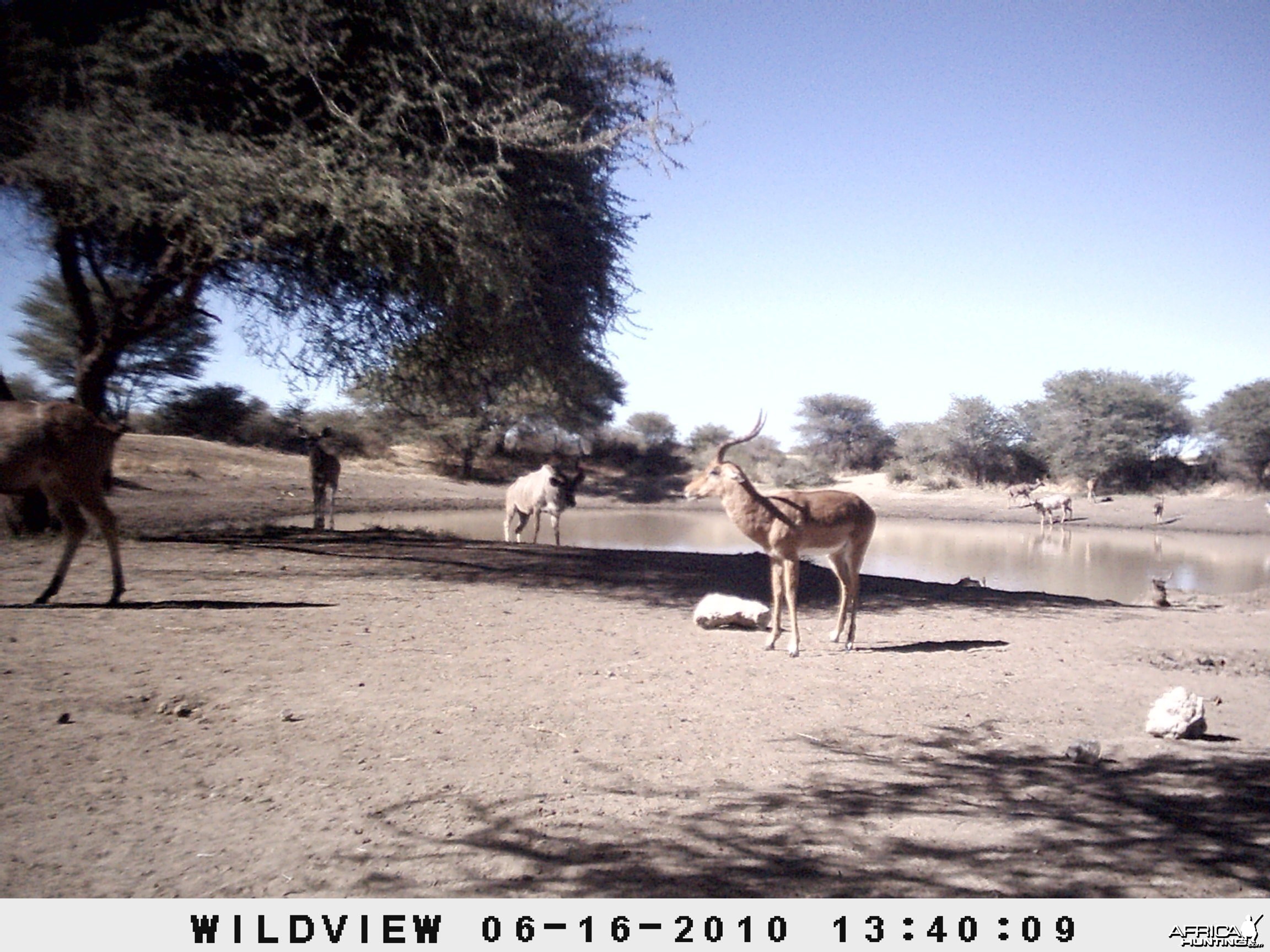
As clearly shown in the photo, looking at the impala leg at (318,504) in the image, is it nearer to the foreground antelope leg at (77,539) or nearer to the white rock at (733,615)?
the foreground antelope leg at (77,539)

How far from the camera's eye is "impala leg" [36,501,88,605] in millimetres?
6930

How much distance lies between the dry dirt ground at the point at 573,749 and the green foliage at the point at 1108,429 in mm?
30074

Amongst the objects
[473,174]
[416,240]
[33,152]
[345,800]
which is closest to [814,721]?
[345,800]

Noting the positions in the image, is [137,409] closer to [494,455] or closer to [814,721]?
[814,721]

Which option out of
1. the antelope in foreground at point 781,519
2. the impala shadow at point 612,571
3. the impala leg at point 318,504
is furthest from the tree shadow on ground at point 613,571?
the antelope in foreground at point 781,519

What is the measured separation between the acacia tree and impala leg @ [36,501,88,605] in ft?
10.3

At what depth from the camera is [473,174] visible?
1016 centimetres

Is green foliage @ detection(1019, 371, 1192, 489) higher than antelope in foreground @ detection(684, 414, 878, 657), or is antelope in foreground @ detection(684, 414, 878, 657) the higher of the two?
A: green foliage @ detection(1019, 371, 1192, 489)

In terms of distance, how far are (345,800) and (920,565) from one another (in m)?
16.4

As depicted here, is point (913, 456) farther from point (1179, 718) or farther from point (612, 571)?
point (1179, 718)

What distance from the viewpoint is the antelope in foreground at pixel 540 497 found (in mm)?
18078

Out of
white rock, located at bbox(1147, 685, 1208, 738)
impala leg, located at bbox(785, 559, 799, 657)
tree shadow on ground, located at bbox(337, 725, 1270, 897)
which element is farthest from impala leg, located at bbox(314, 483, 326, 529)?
white rock, located at bbox(1147, 685, 1208, 738)

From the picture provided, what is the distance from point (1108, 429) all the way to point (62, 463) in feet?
133

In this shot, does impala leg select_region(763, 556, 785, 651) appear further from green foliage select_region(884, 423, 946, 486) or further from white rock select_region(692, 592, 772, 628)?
green foliage select_region(884, 423, 946, 486)
